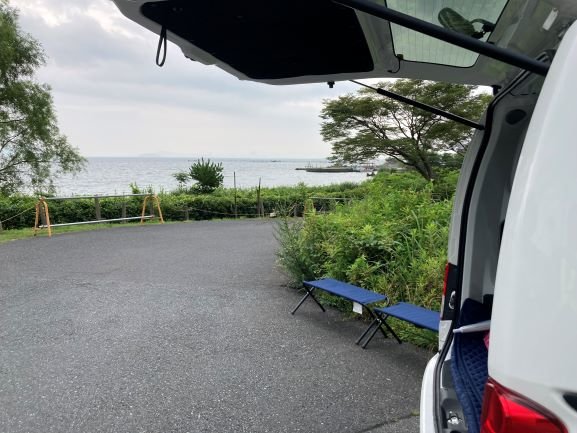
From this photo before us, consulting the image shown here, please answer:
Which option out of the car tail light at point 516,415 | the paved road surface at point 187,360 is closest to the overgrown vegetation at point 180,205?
the paved road surface at point 187,360

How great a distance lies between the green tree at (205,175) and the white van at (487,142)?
17.9 m

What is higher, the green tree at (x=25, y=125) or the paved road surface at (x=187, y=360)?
the green tree at (x=25, y=125)

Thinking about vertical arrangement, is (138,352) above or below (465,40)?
below

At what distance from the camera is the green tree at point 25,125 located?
15492mm

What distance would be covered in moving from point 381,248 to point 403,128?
13026mm

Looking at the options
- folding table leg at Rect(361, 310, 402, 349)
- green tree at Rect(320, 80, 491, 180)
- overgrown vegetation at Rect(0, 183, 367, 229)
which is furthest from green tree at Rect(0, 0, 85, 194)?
folding table leg at Rect(361, 310, 402, 349)

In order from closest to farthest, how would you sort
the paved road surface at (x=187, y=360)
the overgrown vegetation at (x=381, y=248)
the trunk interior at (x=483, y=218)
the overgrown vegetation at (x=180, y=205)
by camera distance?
the trunk interior at (x=483, y=218)
the paved road surface at (x=187, y=360)
the overgrown vegetation at (x=381, y=248)
the overgrown vegetation at (x=180, y=205)

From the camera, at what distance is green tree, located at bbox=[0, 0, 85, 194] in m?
15.5

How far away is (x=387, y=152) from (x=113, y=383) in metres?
15.4

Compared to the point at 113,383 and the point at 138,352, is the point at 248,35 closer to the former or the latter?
the point at 113,383

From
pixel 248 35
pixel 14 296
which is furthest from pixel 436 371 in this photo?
pixel 14 296

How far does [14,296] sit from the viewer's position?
562cm

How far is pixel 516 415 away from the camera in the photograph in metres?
0.93

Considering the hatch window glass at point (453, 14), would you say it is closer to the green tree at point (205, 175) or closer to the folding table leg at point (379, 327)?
the folding table leg at point (379, 327)
